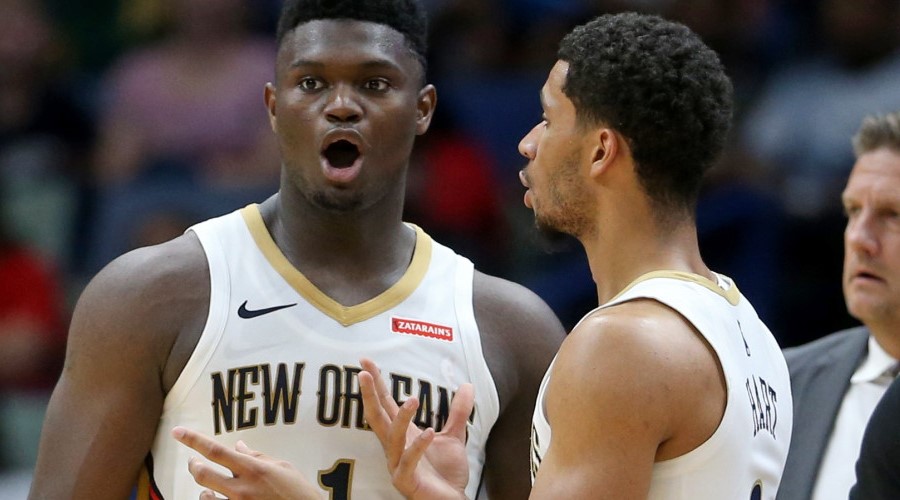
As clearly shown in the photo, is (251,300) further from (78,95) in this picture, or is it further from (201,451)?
A: (78,95)

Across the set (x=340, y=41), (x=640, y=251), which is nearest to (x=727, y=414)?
(x=640, y=251)

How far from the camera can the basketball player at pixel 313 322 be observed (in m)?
3.65

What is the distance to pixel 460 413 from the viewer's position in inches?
143

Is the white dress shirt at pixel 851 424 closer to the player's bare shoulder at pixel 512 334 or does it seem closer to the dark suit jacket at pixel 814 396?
the dark suit jacket at pixel 814 396

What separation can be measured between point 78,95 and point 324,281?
502cm

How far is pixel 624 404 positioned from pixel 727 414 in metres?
0.28

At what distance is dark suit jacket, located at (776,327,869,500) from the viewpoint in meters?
4.58

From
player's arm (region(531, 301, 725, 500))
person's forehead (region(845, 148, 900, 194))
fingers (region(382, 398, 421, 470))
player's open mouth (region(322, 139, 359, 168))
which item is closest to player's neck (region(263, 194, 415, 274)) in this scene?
player's open mouth (region(322, 139, 359, 168))

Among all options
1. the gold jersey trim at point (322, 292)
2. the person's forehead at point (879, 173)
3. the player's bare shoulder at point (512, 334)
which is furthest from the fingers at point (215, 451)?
the person's forehead at point (879, 173)

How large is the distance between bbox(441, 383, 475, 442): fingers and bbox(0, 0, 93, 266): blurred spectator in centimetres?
466

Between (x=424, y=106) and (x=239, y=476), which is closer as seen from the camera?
(x=239, y=476)

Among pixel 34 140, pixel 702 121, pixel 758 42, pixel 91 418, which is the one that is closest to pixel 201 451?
pixel 91 418

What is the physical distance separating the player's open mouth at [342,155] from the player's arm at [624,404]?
1026 millimetres

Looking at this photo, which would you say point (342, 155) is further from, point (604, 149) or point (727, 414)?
point (727, 414)
